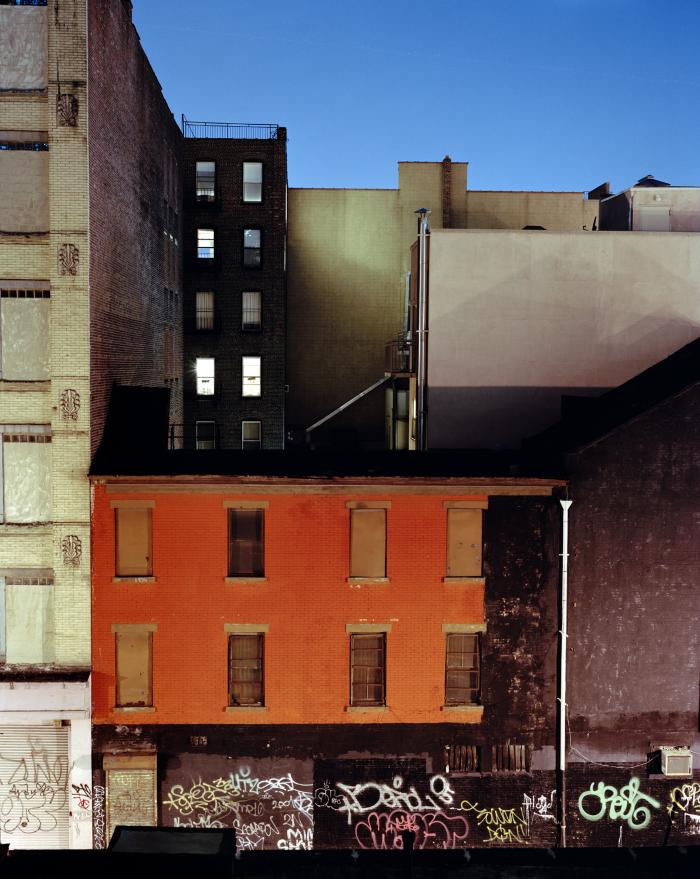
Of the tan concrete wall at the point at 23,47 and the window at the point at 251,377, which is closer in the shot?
the tan concrete wall at the point at 23,47

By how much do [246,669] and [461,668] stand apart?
532cm

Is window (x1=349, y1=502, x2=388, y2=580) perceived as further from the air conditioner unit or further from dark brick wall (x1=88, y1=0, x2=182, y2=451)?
the air conditioner unit

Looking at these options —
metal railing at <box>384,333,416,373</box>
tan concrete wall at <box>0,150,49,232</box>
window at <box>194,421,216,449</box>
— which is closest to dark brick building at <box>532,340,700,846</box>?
metal railing at <box>384,333,416,373</box>

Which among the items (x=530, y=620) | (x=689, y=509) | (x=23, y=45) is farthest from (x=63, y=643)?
(x=689, y=509)

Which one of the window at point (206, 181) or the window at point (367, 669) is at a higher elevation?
the window at point (206, 181)

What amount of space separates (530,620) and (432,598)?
8.12ft

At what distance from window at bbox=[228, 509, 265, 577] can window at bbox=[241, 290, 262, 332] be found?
21721 millimetres

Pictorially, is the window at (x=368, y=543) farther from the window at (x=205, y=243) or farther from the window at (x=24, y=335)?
the window at (x=205, y=243)

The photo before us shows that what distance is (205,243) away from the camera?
38250mm

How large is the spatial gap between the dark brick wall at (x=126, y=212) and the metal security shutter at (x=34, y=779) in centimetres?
720

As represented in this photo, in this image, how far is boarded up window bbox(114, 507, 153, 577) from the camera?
18.5m

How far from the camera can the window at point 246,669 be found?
61.3ft

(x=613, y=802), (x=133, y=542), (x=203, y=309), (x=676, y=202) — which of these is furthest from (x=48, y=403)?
(x=676, y=202)

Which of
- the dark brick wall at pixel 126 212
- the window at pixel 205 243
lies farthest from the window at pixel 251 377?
the dark brick wall at pixel 126 212
